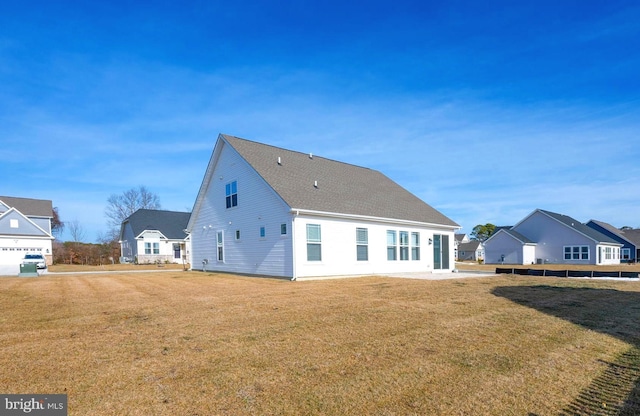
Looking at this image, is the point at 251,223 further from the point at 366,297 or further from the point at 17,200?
the point at 17,200

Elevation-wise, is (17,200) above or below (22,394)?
above

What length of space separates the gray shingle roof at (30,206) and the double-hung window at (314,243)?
4330 cm

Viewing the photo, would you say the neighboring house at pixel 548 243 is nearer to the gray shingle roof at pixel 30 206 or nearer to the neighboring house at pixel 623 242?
the neighboring house at pixel 623 242

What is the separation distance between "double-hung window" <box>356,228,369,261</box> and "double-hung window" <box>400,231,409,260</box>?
3.07 m

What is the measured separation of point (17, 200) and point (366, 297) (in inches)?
2014

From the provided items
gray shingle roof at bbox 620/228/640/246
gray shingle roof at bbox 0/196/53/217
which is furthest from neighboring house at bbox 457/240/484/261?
gray shingle roof at bbox 0/196/53/217

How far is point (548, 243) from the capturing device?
4606 centimetres

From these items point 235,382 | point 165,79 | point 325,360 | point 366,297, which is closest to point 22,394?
point 235,382

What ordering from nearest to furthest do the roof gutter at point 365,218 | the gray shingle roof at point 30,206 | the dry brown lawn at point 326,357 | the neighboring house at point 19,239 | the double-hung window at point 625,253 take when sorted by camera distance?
the dry brown lawn at point 326,357 < the roof gutter at point 365,218 < the neighboring house at point 19,239 < the gray shingle roof at point 30,206 < the double-hung window at point 625,253

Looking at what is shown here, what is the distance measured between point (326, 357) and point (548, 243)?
163 feet

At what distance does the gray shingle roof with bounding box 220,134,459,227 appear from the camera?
682 inches

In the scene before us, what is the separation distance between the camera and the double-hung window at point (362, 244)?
1845cm

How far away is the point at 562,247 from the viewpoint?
4506 cm

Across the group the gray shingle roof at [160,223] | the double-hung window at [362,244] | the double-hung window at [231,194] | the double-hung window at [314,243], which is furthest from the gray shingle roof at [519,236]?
the gray shingle roof at [160,223]
